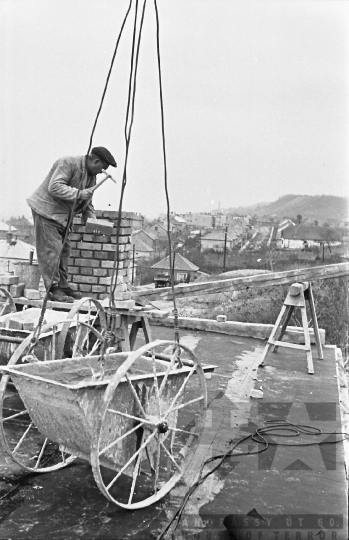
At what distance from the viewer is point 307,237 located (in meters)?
24.8

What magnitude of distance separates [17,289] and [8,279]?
0.16 meters

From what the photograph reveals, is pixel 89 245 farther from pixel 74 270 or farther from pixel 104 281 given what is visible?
pixel 104 281

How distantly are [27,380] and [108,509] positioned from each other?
86 centimetres

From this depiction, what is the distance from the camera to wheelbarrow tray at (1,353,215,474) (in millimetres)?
2996

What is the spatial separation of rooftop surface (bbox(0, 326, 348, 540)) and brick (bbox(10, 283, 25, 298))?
294 cm

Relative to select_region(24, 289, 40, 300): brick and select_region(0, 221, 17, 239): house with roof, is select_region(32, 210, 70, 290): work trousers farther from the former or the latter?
select_region(0, 221, 17, 239): house with roof

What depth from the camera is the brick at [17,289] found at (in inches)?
271

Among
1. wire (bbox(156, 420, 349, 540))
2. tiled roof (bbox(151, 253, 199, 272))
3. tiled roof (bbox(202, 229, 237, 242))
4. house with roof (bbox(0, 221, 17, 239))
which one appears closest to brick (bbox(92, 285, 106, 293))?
wire (bbox(156, 420, 349, 540))

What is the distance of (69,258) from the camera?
7148 mm

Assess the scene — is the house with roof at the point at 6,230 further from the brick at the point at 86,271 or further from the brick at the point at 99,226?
the brick at the point at 99,226

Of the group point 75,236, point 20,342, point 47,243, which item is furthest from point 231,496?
point 75,236

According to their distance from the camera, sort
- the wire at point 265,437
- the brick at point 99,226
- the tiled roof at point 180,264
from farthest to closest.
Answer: the tiled roof at point 180,264
the brick at point 99,226
the wire at point 265,437

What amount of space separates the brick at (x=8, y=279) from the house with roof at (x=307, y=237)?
17929mm

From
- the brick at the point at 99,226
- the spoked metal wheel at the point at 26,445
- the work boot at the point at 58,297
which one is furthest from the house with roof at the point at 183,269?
the spoked metal wheel at the point at 26,445
